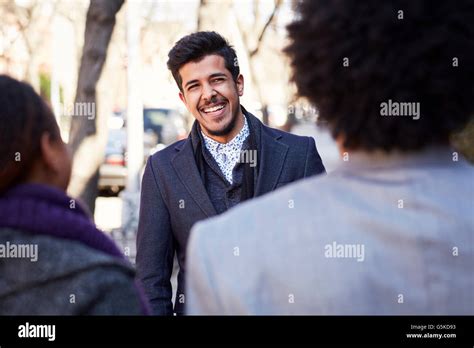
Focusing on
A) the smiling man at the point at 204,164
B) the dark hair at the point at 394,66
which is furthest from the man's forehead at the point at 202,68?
the dark hair at the point at 394,66

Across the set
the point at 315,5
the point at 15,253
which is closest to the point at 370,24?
the point at 315,5

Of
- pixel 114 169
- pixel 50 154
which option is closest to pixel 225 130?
pixel 50 154

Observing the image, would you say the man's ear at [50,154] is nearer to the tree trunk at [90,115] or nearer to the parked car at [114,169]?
Answer: the tree trunk at [90,115]

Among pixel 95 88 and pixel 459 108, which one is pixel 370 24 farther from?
pixel 95 88

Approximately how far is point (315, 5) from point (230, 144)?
6.77 feet

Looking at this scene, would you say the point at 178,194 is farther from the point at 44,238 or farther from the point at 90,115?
the point at 90,115

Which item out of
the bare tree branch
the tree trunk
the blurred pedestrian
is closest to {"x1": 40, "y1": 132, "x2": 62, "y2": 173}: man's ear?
the blurred pedestrian

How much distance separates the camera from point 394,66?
→ 5.66 ft

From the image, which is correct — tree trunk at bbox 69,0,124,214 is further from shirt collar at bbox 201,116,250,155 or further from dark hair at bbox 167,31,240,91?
shirt collar at bbox 201,116,250,155

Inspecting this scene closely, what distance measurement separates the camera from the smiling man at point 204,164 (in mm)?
3670

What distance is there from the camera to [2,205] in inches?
90.0

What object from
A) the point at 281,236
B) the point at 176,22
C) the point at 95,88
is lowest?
the point at 281,236

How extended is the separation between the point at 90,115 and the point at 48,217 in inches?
225

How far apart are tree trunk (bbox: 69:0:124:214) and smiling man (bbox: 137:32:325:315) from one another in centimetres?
389
